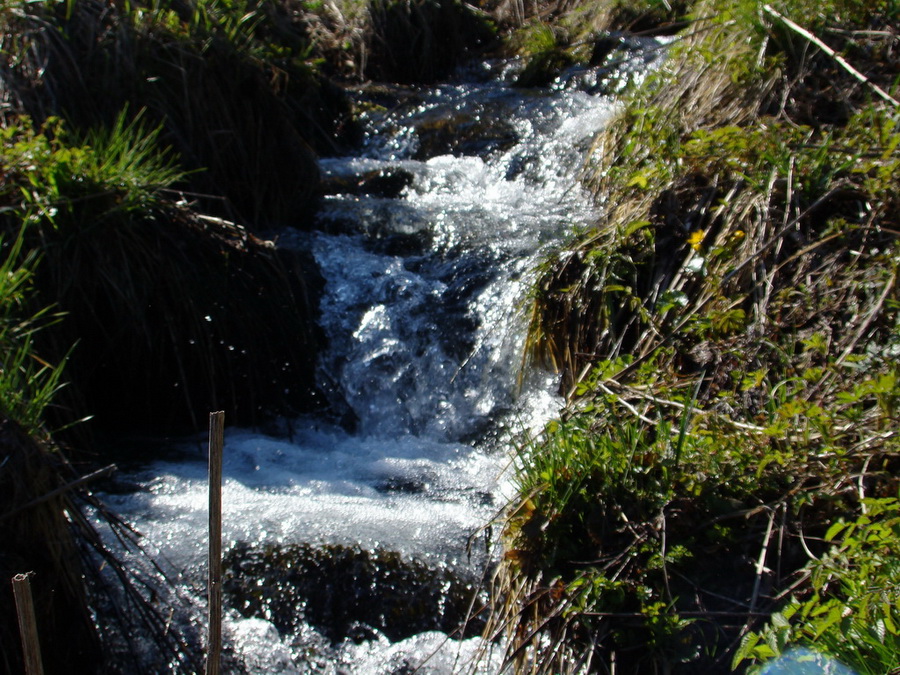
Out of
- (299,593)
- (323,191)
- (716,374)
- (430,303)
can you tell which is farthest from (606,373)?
(323,191)

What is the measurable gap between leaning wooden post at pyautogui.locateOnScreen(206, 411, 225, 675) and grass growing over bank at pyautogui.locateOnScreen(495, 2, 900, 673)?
1.24 metres

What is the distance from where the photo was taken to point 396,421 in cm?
409

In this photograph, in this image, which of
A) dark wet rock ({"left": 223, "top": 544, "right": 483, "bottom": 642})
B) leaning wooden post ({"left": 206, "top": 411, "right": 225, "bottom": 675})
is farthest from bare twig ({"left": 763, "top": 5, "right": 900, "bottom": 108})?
leaning wooden post ({"left": 206, "top": 411, "right": 225, "bottom": 675})

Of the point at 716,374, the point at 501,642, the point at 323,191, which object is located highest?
the point at 323,191

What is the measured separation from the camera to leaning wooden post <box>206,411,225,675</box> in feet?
3.44

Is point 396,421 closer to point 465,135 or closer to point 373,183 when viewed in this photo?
point 373,183

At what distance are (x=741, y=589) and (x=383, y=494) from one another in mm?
1568

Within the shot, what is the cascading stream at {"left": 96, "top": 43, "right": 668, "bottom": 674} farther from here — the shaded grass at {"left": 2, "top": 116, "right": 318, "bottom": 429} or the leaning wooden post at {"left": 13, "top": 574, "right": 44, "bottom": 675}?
the leaning wooden post at {"left": 13, "top": 574, "right": 44, "bottom": 675}

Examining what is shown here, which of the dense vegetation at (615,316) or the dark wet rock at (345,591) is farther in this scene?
the dark wet rock at (345,591)

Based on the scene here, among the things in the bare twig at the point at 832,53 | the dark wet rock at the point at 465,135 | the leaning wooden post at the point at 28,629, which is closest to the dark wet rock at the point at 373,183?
the dark wet rock at the point at 465,135

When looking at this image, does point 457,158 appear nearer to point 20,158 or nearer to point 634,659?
point 20,158

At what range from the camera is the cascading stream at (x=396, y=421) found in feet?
8.75

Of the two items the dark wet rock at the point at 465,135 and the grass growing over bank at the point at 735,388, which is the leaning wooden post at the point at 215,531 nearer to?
the grass growing over bank at the point at 735,388

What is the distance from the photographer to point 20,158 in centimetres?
359
